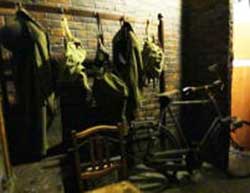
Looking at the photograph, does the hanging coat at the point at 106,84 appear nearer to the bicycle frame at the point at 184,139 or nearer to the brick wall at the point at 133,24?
the brick wall at the point at 133,24

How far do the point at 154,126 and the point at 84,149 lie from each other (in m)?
0.82

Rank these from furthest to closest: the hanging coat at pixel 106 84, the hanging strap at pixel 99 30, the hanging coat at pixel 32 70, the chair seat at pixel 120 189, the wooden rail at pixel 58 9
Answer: the hanging strap at pixel 99 30
the hanging coat at pixel 106 84
the wooden rail at pixel 58 9
the hanging coat at pixel 32 70
the chair seat at pixel 120 189

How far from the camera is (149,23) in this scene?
295 centimetres

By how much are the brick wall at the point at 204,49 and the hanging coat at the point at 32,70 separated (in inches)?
79.8

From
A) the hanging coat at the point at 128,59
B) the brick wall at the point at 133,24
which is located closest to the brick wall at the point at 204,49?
the brick wall at the point at 133,24

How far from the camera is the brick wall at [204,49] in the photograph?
279 cm

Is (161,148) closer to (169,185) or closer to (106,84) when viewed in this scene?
(169,185)

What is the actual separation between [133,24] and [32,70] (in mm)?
1428

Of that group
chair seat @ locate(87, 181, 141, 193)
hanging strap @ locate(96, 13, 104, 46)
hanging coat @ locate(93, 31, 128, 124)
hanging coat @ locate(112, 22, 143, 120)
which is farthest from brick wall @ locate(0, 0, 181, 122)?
chair seat @ locate(87, 181, 141, 193)

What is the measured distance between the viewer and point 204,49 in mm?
3088

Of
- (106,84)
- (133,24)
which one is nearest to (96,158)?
(106,84)

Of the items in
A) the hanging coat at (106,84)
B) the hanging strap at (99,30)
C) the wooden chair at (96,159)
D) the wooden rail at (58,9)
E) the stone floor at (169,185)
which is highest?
the wooden rail at (58,9)

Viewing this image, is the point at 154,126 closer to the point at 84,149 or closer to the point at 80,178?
the point at 84,149

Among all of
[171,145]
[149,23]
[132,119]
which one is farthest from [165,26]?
[171,145]
